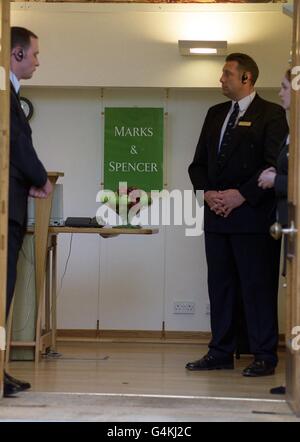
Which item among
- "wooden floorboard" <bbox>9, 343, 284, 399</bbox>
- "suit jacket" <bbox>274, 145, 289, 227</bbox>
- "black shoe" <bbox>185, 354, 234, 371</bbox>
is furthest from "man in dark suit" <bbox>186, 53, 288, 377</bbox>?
"suit jacket" <bbox>274, 145, 289, 227</bbox>

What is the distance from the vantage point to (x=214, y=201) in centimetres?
510

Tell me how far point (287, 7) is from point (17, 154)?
1.56 m

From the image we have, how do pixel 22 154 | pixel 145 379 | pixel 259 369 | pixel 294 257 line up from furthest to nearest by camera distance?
pixel 259 369
pixel 145 379
pixel 22 154
pixel 294 257

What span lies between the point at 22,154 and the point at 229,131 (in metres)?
1.57

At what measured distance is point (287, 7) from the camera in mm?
4406

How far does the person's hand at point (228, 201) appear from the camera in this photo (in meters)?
5.02

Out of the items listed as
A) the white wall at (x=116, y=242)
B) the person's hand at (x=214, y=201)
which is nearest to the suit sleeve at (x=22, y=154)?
the person's hand at (x=214, y=201)

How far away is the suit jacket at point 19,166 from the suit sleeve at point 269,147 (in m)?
1.36

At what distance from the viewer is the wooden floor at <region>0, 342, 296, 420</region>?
3994 mm

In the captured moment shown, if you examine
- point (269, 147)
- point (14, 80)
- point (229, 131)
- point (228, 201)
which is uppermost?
point (14, 80)

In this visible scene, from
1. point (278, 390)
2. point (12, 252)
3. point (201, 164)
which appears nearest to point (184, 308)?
point (201, 164)

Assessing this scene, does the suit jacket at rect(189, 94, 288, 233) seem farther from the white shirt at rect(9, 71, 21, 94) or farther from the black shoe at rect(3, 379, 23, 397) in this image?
the black shoe at rect(3, 379, 23, 397)

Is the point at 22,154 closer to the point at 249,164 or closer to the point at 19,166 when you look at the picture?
the point at 19,166

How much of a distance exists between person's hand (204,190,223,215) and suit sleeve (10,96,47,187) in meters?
1.31
